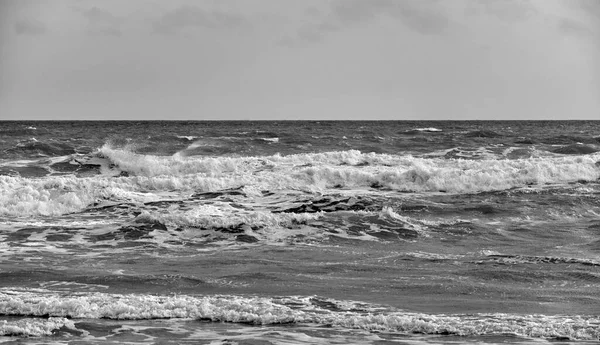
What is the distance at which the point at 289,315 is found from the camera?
9.51m

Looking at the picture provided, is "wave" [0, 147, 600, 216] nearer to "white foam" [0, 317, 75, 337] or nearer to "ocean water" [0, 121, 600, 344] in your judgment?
"ocean water" [0, 121, 600, 344]

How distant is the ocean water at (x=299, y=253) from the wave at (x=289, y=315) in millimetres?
25

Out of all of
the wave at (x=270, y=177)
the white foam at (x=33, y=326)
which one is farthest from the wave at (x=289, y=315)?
the wave at (x=270, y=177)

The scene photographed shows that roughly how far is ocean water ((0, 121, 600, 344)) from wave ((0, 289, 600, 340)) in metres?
0.02

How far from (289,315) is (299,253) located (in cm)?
415

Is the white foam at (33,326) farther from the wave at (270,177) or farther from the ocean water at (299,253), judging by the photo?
the wave at (270,177)

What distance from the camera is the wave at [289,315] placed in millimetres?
9016

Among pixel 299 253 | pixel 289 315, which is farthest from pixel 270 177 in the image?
pixel 289 315

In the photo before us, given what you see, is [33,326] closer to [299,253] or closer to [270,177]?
[299,253]

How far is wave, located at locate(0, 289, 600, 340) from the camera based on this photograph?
29.6ft

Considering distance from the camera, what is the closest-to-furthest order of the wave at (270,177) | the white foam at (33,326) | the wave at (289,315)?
the white foam at (33,326) → the wave at (289,315) → the wave at (270,177)

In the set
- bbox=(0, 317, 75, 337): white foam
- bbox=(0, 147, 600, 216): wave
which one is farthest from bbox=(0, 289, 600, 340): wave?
bbox=(0, 147, 600, 216): wave

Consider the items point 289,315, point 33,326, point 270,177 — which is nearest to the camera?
point 33,326

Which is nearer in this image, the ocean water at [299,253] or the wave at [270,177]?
the ocean water at [299,253]
